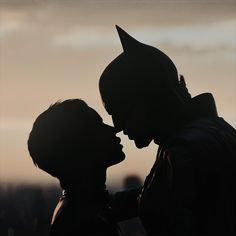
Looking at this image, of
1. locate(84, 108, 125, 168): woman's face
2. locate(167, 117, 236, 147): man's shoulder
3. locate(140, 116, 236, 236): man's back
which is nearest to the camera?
locate(140, 116, 236, 236): man's back

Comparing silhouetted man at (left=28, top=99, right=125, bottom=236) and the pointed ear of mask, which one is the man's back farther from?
silhouetted man at (left=28, top=99, right=125, bottom=236)

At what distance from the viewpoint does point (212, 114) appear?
6.38 meters

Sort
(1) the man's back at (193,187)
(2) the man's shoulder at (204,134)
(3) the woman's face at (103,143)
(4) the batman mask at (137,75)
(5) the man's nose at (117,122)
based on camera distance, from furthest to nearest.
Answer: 1. (3) the woman's face at (103,143)
2. (5) the man's nose at (117,122)
3. (4) the batman mask at (137,75)
4. (2) the man's shoulder at (204,134)
5. (1) the man's back at (193,187)

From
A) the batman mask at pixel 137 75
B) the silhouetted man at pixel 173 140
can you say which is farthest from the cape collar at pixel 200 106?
the batman mask at pixel 137 75

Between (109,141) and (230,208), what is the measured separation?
135cm

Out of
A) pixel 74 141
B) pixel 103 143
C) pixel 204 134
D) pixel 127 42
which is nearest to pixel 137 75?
pixel 127 42

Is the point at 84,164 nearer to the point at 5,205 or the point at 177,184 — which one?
the point at 177,184

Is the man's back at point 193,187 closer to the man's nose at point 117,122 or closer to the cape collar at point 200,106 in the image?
the cape collar at point 200,106

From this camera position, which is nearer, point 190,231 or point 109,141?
point 190,231

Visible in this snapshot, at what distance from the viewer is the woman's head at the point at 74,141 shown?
23.6 ft

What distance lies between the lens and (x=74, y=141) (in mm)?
7238

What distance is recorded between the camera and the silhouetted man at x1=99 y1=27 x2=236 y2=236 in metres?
5.89

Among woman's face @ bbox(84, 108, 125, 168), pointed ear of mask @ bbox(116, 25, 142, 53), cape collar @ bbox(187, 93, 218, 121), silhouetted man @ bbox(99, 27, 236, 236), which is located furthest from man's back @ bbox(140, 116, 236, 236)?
woman's face @ bbox(84, 108, 125, 168)

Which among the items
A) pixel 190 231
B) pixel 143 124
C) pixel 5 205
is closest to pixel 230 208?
pixel 190 231
